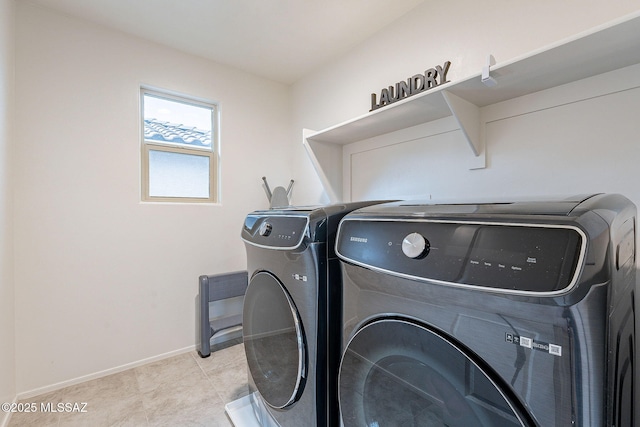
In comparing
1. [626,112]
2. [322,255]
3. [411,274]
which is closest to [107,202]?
[322,255]

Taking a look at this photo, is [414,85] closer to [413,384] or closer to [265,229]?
[265,229]

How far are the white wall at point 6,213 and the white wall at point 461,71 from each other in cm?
205

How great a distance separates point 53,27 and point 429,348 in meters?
2.83

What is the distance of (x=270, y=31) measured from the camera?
2080mm

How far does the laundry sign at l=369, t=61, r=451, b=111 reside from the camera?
1584 millimetres

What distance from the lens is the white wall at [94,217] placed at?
6.02 ft

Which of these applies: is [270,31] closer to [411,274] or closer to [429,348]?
[411,274]

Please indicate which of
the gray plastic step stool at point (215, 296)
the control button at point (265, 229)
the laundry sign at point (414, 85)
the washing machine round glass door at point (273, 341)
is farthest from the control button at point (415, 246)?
the gray plastic step stool at point (215, 296)

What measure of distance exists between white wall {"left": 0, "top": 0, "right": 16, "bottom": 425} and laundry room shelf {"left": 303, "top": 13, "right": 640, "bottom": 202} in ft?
6.06

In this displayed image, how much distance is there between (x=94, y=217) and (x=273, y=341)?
1.68 metres

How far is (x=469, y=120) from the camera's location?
138cm

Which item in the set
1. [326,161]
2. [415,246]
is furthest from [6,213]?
[415,246]

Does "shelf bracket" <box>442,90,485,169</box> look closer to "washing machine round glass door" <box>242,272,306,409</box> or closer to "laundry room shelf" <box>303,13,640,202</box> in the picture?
"laundry room shelf" <box>303,13,640,202</box>

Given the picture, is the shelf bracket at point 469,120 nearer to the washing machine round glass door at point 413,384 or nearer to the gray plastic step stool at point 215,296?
the washing machine round glass door at point 413,384
